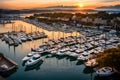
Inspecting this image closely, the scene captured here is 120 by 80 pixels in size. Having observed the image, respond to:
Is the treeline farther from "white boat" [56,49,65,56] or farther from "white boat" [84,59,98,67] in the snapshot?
"white boat" [56,49,65,56]

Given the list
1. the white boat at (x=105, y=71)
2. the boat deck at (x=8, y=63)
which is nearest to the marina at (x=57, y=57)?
the boat deck at (x=8, y=63)

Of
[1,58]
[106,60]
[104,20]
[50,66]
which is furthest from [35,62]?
[104,20]

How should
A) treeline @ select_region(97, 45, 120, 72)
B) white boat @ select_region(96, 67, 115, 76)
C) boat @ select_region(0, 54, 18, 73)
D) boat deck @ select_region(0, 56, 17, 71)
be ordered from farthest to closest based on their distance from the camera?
boat deck @ select_region(0, 56, 17, 71)
boat @ select_region(0, 54, 18, 73)
white boat @ select_region(96, 67, 115, 76)
treeline @ select_region(97, 45, 120, 72)

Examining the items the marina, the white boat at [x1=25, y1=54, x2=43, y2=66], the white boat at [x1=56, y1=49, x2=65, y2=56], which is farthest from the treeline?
the white boat at [x1=56, y1=49, x2=65, y2=56]

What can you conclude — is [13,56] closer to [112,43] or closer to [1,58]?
[1,58]

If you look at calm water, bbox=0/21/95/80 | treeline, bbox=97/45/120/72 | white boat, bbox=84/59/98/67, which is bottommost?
calm water, bbox=0/21/95/80

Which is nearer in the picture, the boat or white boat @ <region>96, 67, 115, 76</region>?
white boat @ <region>96, 67, 115, 76</region>

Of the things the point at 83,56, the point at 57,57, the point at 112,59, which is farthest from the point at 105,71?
the point at 57,57

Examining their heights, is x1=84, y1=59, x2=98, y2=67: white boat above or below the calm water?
above

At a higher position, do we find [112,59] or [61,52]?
[112,59]

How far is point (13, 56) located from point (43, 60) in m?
2.89

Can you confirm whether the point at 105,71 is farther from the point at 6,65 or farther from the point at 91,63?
the point at 6,65

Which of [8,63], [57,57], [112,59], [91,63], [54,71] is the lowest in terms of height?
[54,71]

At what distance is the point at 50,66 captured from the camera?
1662cm
